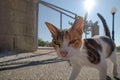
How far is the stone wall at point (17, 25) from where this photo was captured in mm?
9453

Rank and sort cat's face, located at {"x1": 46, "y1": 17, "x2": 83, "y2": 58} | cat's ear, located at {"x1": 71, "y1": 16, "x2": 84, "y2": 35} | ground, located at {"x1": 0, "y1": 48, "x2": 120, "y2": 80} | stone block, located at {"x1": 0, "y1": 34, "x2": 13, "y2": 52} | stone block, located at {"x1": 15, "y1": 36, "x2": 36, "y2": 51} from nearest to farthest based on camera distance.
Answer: cat's face, located at {"x1": 46, "y1": 17, "x2": 83, "y2": 58} < cat's ear, located at {"x1": 71, "y1": 16, "x2": 84, "y2": 35} < ground, located at {"x1": 0, "y1": 48, "x2": 120, "y2": 80} < stone block, located at {"x1": 0, "y1": 34, "x2": 13, "y2": 52} < stone block, located at {"x1": 15, "y1": 36, "x2": 36, "y2": 51}

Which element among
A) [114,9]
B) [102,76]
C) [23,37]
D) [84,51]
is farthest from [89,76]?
[114,9]

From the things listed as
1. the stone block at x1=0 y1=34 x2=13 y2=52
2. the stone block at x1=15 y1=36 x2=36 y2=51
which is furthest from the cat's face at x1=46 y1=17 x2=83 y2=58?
the stone block at x1=15 y1=36 x2=36 y2=51

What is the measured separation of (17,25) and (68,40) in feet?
25.6

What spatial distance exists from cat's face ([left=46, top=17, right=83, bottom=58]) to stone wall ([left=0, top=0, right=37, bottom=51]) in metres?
7.09

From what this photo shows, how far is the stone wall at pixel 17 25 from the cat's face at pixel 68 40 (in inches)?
279

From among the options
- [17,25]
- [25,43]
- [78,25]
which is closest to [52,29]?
[78,25]

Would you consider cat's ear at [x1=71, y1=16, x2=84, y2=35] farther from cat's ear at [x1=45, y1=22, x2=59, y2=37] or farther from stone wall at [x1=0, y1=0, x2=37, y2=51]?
stone wall at [x1=0, y1=0, x2=37, y2=51]

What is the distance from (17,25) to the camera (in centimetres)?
1005

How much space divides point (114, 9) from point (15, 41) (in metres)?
5.85

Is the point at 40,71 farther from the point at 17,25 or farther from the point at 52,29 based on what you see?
the point at 17,25

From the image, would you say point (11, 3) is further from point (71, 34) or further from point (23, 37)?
point (71, 34)

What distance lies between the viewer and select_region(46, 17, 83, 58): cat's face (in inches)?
96.7

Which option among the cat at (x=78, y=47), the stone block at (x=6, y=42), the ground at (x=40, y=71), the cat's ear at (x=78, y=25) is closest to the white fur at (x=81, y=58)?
Answer: the cat at (x=78, y=47)
